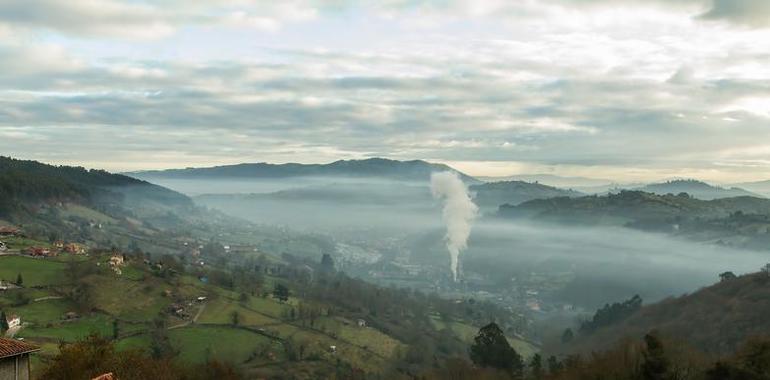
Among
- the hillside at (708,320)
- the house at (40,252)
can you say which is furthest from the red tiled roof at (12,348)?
the house at (40,252)

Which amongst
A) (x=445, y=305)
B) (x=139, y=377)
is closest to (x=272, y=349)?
(x=139, y=377)

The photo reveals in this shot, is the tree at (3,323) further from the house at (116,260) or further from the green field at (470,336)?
the green field at (470,336)

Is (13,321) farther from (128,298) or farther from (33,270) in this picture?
(33,270)

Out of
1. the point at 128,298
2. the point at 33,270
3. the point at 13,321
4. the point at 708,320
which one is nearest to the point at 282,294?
the point at 128,298

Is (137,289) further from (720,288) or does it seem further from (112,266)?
(720,288)

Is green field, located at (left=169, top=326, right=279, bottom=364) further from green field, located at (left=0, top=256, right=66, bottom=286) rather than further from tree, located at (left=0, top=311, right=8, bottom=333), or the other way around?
green field, located at (left=0, top=256, right=66, bottom=286)

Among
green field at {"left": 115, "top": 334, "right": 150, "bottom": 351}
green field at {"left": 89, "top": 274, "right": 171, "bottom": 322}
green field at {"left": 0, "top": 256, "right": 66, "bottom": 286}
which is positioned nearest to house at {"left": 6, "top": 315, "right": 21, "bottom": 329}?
green field at {"left": 115, "top": 334, "right": 150, "bottom": 351}

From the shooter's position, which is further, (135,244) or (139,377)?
(135,244)
